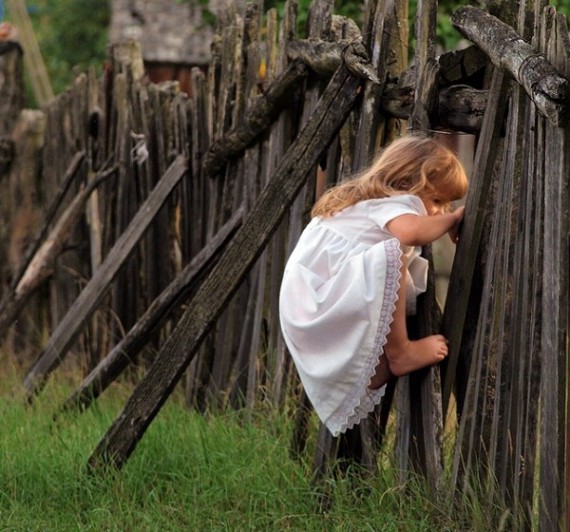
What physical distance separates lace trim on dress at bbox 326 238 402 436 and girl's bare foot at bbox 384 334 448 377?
0.04 metres

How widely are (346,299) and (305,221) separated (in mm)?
1200

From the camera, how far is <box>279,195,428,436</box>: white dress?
4.08m

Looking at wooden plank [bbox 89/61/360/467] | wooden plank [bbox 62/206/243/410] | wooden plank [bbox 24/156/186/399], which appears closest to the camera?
wooden plank [bbox 89/61/360/467]

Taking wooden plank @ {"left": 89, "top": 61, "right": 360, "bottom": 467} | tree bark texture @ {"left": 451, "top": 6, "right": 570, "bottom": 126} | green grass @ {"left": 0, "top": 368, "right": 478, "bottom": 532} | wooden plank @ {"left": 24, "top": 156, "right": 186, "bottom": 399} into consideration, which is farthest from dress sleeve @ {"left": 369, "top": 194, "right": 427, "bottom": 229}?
wooden plank @ {"left": 24, "top": 156, "right": 186, "bottom": 399}

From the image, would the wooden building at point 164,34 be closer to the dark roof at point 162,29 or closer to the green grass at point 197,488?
the dark roof at point 162,29

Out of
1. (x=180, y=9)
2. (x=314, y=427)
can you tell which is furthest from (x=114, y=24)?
(x=314, y=427)

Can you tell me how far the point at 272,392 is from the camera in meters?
5.44

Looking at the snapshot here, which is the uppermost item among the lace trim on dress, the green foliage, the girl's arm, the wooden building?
the girl's arm

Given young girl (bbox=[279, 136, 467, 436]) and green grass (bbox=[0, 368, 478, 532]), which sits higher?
young girl (bbox=[279, 136, 467, 436])

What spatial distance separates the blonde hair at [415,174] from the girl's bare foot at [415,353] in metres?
0.42

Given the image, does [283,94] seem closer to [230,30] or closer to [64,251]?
[230,30]

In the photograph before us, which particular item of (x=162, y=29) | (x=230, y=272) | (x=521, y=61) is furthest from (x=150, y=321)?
(x=162, y=29)

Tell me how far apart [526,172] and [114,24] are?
22.0m

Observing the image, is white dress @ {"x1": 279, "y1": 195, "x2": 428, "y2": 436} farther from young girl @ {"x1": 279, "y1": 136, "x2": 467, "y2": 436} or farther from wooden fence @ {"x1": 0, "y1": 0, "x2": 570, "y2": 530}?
wooden fence @ {"x1": 0, "y1": 0, "x2": 570, "y2": 530}
